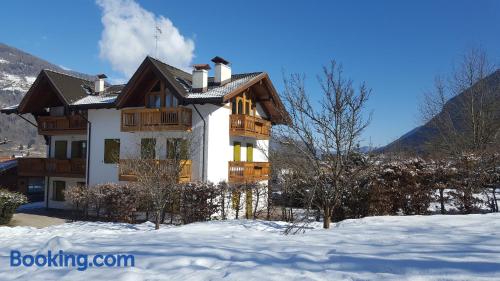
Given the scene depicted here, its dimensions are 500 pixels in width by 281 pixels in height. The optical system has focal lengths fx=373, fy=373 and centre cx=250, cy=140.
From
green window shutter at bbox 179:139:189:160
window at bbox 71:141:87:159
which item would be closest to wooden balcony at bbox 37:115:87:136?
window at bbox 71:141:87:159

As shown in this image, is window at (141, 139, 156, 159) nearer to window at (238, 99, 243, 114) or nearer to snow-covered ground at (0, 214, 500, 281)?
window at (238, 99, 243, 114)

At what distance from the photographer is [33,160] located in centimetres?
2414

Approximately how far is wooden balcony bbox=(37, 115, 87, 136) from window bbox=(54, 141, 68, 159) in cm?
94

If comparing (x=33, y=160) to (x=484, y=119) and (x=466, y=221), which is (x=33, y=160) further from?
(x=484, y=119)

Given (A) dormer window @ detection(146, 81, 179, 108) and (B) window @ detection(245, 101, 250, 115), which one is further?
(B) window @ detection(245, 101, 250, 115)

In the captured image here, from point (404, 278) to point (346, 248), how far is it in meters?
1.70

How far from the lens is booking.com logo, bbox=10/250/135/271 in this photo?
562 centimetres

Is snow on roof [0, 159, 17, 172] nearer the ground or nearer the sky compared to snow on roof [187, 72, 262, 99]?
nearer the ground

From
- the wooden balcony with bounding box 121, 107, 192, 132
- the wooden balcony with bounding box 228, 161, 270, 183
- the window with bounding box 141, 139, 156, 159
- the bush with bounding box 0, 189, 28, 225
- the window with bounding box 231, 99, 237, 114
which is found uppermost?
the window with bounding box 231, 99, 237, 114

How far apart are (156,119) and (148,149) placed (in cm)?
179

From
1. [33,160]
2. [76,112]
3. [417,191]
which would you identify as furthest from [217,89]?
[33,160]

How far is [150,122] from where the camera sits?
19.6 metres

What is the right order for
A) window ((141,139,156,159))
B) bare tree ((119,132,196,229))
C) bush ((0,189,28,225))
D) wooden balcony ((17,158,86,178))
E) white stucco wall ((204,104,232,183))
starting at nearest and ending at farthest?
1. bare tree ((119,132,196,229))
2. bush ((0,189,28,225))
3. window ((141,139,156,159))
4. white stucco wall ((204,104,232,183))
5. wooden balcony ((17,158,86,178))

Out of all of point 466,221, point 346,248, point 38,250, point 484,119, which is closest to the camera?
point 346,248
